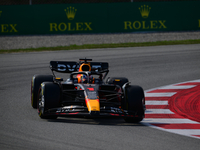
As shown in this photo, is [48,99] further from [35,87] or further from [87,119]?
[35,87]

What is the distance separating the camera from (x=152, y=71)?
531 inches

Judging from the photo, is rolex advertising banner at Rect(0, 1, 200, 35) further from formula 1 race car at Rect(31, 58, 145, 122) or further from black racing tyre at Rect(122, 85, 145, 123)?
black racing tyre at Rect(122, 85, 145, 123)

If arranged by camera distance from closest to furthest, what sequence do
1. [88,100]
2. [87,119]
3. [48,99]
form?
[88,100], [48,99], [87,119]

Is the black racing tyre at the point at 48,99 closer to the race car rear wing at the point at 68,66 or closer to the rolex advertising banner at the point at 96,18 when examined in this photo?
the race car rear wing at the point at 68,66

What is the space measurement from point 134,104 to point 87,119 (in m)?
0.92

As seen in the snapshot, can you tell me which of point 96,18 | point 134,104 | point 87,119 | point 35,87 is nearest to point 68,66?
point 35,87

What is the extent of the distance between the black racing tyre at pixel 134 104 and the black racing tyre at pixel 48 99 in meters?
1.26

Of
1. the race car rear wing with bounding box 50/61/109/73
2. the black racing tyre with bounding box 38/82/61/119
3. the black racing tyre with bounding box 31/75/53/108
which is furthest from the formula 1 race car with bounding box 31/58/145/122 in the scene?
the race car rear wing with bounding box 50/61/109/73

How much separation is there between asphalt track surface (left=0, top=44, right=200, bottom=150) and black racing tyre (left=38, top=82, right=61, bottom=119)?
0.52 feet

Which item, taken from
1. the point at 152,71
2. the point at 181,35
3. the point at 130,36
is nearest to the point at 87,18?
the point at 130,36

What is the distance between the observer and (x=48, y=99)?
6980mm

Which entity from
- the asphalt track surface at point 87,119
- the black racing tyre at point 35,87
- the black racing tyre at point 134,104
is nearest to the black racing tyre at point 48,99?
the asphalt track surface at point 87,119

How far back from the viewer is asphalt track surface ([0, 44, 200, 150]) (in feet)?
18.1

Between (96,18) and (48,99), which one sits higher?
(96,18)
